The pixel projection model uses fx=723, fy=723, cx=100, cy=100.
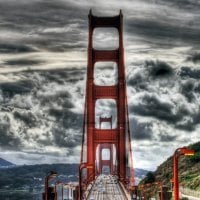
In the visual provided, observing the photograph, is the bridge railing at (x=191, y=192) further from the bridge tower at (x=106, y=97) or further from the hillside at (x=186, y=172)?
the bridge tower at (x=106, y=97)

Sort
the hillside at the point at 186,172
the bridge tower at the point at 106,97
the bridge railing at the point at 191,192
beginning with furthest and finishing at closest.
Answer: the bridge tower at the point at 106,97, the hillside at the point at 186,172, the bridge railing at the point at 191,192

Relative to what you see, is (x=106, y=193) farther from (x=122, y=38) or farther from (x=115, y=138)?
(x=122, y=38)

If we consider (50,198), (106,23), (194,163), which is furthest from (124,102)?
(50,198)

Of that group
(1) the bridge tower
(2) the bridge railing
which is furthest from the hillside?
(1) the bridge tower

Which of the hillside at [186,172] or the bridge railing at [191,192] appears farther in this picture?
the hillside at [186,172]

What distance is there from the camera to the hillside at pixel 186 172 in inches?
2620

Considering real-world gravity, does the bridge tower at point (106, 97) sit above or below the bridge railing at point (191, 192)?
above

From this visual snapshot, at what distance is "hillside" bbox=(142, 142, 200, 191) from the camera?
66537 mm

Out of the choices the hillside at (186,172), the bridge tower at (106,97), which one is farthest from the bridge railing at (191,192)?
the bridge tower at (106,97)

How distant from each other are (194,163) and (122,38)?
20362 millimetres

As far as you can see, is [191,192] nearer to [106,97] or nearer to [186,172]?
[106,97]

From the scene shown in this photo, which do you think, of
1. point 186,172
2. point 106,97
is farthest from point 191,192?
point 186,172

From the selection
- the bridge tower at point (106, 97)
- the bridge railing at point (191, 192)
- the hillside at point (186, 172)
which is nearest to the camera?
the bridge railing at point (191, 192)

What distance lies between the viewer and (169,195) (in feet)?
101
